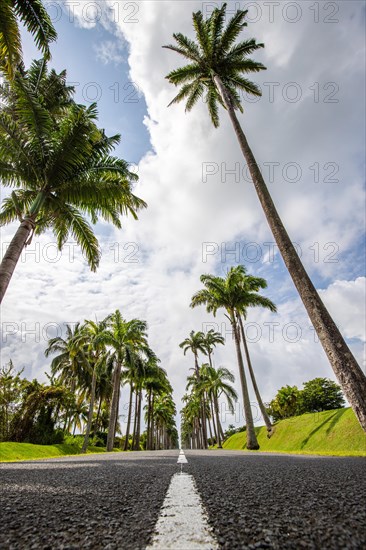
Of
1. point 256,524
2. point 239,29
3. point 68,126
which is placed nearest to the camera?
point 256,524

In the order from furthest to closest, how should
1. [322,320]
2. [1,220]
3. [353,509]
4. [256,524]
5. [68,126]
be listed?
[1,220], [68,126], [322,320], [353,509], [256,524]

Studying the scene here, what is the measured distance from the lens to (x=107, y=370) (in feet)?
96.7

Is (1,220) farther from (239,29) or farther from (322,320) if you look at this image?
(239,29)

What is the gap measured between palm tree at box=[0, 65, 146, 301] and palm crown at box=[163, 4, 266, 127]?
5851mm

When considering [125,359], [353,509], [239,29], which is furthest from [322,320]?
[125,359]

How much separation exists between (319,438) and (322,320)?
16.9 meters

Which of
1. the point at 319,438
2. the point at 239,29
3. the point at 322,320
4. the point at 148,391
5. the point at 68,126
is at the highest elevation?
the point at 239,29

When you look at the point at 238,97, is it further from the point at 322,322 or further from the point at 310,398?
the point at 310,398

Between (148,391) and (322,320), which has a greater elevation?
(148,391)

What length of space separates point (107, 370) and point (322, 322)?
27725 millimetres

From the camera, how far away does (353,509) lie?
4.88 ft

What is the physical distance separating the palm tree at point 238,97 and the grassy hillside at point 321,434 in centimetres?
1168

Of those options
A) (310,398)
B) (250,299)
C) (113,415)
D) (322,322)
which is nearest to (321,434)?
(250,299)

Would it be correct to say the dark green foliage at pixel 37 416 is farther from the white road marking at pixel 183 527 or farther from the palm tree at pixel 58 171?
the white road marking at pixel 183 527
